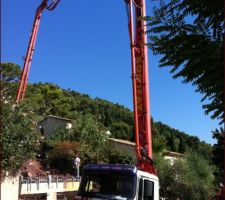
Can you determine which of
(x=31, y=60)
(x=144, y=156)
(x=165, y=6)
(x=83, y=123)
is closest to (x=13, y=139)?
(x=144, y=156)

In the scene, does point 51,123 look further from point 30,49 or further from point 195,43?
point 195,43

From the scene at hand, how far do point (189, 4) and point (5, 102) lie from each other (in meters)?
9.31

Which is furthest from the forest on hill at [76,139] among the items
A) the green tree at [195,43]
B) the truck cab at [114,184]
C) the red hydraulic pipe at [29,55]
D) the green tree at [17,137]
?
the green tree at [195,43]

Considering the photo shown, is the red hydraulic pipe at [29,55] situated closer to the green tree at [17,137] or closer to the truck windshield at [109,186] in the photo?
the green tree at [17,137]

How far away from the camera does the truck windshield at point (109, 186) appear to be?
37.5 feet

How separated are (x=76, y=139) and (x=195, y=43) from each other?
38.9 metres

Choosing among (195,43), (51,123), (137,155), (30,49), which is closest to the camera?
(195,43)

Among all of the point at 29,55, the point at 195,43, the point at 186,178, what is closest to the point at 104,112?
the point at 186,178

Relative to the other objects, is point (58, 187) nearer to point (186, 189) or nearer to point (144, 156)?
point (144, 156)

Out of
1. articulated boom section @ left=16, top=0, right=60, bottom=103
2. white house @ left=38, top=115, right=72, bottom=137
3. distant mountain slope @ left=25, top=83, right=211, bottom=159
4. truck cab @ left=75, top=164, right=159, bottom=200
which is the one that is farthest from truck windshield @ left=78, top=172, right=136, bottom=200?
distant mountain slope @ left=25, top=83, right=211, bottom=159

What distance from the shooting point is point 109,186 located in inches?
458

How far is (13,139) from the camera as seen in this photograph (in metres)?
13.6

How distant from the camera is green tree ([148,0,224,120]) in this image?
14.5 feet

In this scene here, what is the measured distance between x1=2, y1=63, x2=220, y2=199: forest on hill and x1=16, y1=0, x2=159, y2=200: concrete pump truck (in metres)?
1.18
